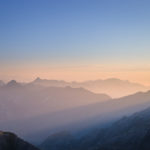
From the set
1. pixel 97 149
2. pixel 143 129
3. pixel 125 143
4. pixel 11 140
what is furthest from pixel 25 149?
pixel 143 129

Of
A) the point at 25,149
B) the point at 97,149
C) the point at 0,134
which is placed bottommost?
the point at 97,149

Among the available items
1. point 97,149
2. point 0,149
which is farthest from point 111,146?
point 0,149

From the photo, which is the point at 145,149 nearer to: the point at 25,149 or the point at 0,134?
the point at 25,149

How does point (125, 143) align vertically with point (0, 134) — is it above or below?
below

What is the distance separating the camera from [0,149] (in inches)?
4294

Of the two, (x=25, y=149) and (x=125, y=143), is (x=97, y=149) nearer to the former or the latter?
(x=125, y=143)

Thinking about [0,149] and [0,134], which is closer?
[0,149]

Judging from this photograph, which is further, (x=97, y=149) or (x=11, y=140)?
(x=97, y=149)

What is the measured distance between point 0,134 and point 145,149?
277ft

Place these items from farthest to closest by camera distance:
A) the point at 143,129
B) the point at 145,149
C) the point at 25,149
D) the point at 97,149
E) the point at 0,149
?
the point at 143,129 < the point at 97,149 < the point at 145,149 < the point at 25,149 < the point at 0,149

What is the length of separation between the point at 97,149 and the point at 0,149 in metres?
79.5

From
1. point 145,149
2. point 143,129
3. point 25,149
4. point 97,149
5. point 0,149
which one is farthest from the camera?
point 143,129

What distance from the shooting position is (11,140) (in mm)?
116875

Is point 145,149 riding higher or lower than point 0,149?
lower
